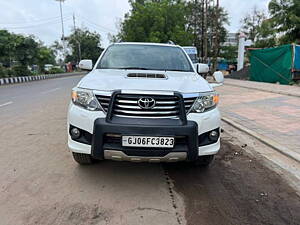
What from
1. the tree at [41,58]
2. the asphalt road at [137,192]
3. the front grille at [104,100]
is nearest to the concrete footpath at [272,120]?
the asphalt road at [137,192]

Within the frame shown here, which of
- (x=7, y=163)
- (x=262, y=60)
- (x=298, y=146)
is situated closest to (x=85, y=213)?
(x=7, y=163)

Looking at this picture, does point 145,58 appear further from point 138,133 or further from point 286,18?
point 286,18

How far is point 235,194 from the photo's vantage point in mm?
2980

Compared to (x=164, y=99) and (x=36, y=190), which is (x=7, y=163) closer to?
(x=36, y=190)

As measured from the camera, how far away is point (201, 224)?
2391 mm

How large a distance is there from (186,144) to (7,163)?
2.62 metres

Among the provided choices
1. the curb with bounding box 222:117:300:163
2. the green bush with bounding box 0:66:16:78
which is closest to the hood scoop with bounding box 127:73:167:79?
the curb with bounding box 222:117:300:163

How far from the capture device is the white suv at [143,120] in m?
2.70

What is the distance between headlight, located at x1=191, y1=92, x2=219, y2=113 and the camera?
292 centimetres

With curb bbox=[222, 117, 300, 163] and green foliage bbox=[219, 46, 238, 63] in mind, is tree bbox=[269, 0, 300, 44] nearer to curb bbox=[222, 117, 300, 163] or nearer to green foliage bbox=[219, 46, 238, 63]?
curb bbox=[222, 117, 300, 163]

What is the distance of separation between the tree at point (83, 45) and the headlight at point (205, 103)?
65.4 m

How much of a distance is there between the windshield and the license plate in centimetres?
153

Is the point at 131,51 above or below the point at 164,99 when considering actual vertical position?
above

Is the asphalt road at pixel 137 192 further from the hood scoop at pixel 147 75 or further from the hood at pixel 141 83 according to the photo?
the hood scoop at pixel 147 75
